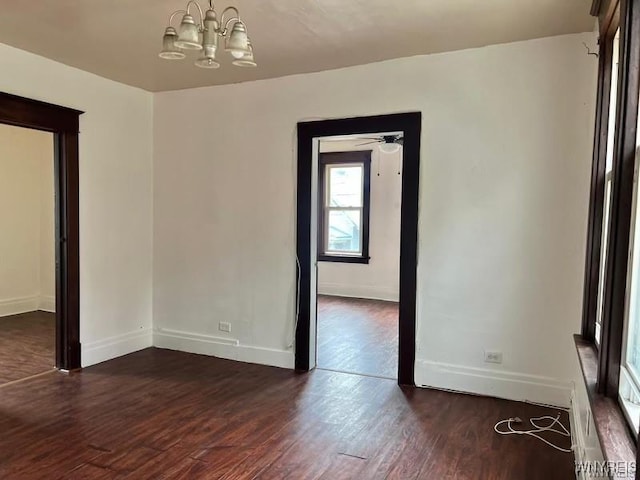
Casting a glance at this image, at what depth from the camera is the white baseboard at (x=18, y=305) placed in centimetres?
601

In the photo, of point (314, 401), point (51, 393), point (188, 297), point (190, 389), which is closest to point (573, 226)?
point (314, 401)

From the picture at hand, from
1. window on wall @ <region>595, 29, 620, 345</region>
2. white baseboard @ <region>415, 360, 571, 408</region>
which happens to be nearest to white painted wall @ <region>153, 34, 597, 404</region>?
white baseboard @ <region>415, 360, 571, 408</region>

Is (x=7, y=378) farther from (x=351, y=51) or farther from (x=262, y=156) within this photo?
(x=351, y=51)

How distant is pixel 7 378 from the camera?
3.76m

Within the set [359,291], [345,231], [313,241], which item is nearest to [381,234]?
[345,231]

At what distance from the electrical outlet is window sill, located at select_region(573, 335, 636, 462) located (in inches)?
50.3

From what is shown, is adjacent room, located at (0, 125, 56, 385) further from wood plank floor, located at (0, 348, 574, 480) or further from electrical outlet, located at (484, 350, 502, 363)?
electrical outlet, located at (484, 350, 502, 363)

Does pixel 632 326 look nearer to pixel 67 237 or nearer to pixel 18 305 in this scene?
pixel 67 237

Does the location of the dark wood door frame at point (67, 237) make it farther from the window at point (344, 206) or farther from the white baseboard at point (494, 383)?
the window at point (344, 206)

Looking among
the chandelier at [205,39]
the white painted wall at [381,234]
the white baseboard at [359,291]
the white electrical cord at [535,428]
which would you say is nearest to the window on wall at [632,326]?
the white electrical cord at [535,428]

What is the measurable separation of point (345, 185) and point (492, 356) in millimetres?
4696

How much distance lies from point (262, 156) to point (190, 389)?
2.04 meters

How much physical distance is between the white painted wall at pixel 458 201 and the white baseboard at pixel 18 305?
323 centimetres

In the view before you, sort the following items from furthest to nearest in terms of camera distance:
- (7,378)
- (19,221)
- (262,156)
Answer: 1. (19,221)
2. (262,156)
3. (7,378)
